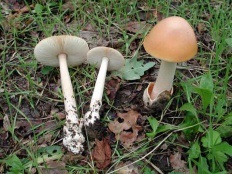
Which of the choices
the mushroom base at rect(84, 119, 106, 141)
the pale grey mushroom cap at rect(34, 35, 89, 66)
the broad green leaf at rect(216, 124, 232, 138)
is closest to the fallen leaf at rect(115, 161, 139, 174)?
the mushroom base at rect(84, 119, 106, 141)

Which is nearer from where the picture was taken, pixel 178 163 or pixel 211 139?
pixel 211 139

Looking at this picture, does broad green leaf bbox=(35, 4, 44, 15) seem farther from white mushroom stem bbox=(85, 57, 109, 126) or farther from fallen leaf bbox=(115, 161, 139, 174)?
fallen leaf bbox=(115, 161, 139, 174)

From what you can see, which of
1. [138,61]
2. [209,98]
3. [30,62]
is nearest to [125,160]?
[209,98]

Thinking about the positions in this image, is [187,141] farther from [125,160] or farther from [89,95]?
[89,95]

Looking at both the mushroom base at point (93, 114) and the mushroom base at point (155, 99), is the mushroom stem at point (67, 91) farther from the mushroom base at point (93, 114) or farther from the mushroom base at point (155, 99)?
the mushroom base at point (155, 99)

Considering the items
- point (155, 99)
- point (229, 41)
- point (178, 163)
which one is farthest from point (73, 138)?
point (229, 41)

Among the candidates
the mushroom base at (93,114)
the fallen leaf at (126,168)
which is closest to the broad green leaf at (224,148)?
the fallen leaf at (126,168)

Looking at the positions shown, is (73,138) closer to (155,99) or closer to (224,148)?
(155,99)
